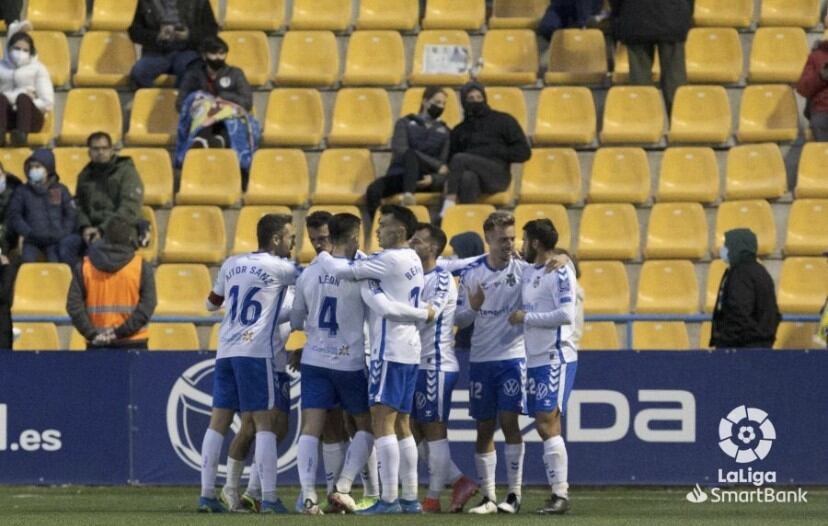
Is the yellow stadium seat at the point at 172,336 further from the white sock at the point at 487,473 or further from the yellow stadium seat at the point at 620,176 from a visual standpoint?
the white sock at the point at 487,473

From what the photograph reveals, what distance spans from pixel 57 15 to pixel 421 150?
5.53 metres

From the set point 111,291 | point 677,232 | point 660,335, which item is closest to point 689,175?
point 677,232

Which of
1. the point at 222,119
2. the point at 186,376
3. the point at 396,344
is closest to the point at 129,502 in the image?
the point at 186,376

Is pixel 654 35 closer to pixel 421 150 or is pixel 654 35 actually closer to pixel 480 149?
pixel 480 149

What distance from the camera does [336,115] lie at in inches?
791

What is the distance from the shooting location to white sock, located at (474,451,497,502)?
44.3 ft

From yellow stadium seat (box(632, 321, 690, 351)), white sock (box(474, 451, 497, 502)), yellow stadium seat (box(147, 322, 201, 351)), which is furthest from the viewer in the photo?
yellow stadium seat (box(147, 322, 201, 351))

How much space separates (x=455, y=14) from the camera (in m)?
20.9

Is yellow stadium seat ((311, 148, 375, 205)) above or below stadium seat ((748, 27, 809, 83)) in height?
below

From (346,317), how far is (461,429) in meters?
3.21

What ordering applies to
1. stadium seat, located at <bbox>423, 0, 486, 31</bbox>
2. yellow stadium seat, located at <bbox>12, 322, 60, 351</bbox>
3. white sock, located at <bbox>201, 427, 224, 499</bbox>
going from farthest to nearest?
stadium seat, located at <bbox>423, 0, 486, 31</bbox>, yellow stadium seat, located at <bbox>12, 322, 60, 351</bbox>, white sock, located at <bbox>201, 427, 224, 499</bbox>

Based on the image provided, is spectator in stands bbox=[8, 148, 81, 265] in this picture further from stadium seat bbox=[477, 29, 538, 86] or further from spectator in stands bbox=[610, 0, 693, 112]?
spectator in stands bbox=[610, 0, 693, 112]

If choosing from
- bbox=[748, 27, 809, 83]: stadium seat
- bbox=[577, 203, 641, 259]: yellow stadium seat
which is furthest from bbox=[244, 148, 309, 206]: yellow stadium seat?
bbox=[748, 27, 809, 83]: stadium seat

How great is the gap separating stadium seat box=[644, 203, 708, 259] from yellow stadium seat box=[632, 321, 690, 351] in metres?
1.08
